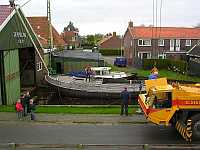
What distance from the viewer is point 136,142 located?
17.6 meters

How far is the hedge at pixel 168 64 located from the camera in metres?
52.7

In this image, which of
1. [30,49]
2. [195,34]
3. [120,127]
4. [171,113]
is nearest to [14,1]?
[30,49]

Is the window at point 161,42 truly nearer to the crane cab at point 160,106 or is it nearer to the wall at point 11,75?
the wall at point 11,75

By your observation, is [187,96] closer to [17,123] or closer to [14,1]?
[17,123]

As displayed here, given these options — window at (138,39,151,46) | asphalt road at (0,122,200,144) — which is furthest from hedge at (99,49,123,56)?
asphalt road at (0,122,200,144)

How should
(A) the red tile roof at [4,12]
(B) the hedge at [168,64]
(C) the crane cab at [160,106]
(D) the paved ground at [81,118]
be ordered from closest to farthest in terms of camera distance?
(C) the crane cab at [160,106]
(D) the paved ground at [81,118]
(A) the red tile roof at [4,12]
(B) the hedge at [168,64]

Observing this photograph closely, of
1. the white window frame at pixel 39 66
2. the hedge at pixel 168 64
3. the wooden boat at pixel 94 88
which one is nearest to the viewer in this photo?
the wooden boat at pixel 94 88

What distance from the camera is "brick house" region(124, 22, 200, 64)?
228 ft

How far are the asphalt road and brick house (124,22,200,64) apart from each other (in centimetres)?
4858

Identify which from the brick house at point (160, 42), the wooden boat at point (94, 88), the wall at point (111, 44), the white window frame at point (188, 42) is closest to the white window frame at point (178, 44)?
the brick house at point (160, 42)

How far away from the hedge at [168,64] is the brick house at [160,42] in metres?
8.98

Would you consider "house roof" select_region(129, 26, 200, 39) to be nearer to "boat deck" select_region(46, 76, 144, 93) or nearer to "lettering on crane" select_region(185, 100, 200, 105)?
"boat deck" select_region(46, 76, 144, 93)

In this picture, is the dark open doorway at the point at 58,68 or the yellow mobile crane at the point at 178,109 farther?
the dark open doorway at the point at 58,68

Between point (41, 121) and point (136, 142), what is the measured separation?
627cm
